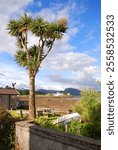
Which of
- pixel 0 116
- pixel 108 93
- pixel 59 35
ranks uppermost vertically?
pixel 59 35

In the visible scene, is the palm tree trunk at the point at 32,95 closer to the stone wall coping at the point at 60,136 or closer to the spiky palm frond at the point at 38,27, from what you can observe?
the spiky palm frond at the point at 38,27

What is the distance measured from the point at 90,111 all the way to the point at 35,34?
768cm

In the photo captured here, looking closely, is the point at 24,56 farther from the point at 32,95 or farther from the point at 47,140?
the point at 47,140

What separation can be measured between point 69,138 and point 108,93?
660 cm

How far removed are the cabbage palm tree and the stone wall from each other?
8917 millimetres

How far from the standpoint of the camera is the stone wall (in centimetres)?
909

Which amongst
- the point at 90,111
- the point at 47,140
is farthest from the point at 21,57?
the point at 47,140

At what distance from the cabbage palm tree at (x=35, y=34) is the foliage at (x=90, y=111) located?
3.83 meters

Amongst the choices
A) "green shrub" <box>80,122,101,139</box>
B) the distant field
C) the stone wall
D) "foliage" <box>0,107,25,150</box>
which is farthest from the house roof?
the stone wall

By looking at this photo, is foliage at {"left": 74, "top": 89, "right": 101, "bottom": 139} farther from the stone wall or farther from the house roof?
the house roof

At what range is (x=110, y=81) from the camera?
3.61 meters

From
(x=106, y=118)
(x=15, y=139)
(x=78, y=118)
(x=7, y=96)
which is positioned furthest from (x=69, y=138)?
(x=7, y=96)

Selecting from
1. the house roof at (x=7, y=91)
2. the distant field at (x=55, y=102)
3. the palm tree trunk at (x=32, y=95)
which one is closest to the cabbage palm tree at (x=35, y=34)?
the palm tree trunk at (x=32, y=95)

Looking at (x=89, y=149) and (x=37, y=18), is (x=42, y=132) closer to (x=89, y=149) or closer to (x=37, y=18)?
(x=89, y=149)
